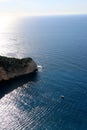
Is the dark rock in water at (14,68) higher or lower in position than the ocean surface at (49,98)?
higher

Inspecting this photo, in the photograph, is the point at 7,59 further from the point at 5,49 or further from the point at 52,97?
the point at 5,49

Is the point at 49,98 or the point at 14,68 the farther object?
the point at 14,68

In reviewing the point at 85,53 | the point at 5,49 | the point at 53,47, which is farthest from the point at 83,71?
the point at 5,49

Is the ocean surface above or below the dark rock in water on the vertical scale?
below

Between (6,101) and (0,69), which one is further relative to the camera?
(0,69)

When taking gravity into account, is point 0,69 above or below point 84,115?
above

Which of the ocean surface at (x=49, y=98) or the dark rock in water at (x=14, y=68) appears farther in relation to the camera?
the dark rock in water at (x=14, y=68)

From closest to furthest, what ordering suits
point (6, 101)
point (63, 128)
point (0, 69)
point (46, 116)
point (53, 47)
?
point (63, 128)
point (46, 116)
point (6, 101)
point (0, 69)
point (53, 47)

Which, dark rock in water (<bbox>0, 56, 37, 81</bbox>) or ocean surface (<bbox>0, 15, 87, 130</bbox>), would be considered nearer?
ocean surface (<bbox>0, 15, 87, 130</bbox>)
